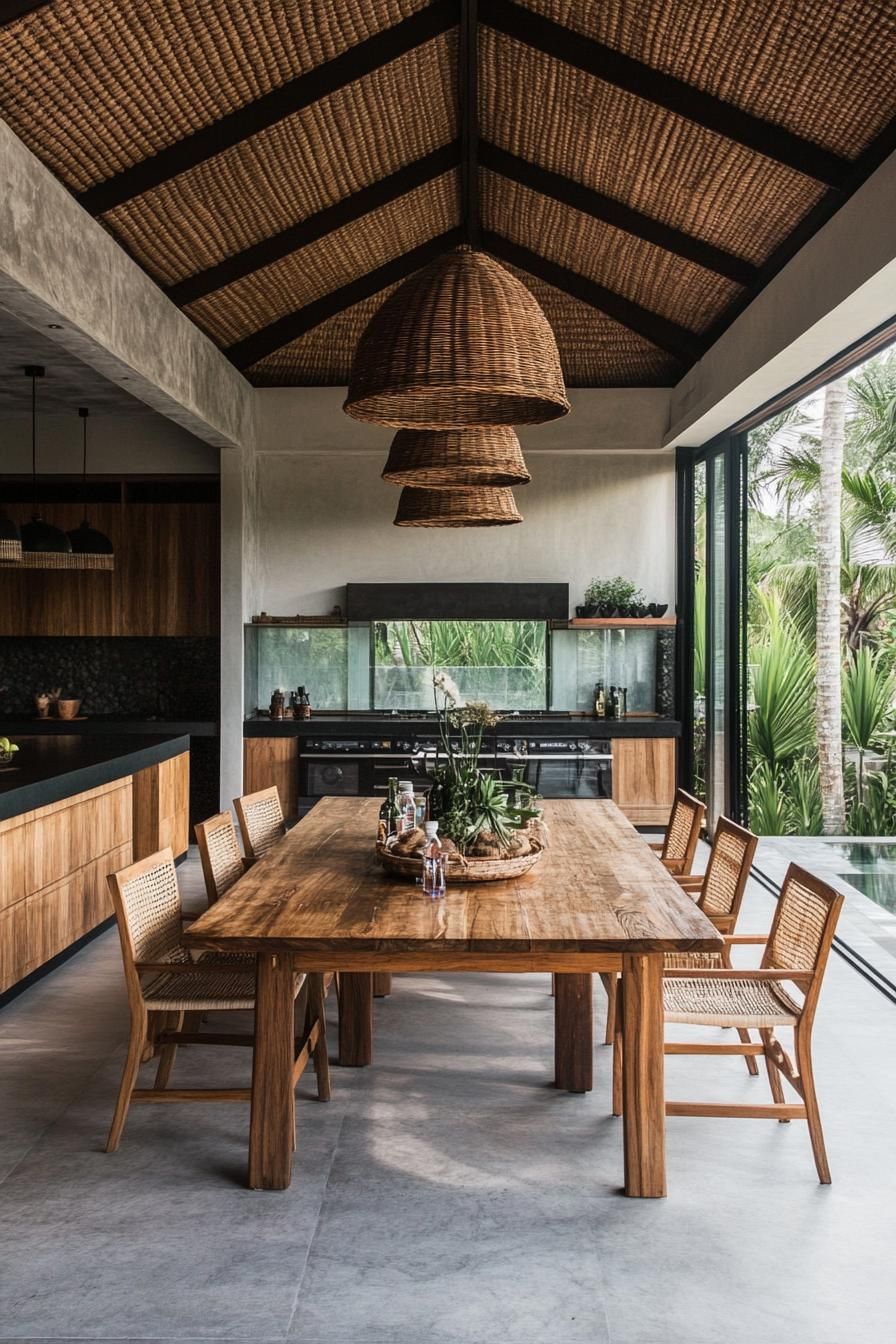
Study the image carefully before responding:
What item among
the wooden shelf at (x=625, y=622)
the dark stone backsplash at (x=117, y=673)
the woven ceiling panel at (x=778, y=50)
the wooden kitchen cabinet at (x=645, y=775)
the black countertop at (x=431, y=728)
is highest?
the woven ceiling panel at (x=778, y=50)

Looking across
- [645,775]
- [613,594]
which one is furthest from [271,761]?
[613,594]

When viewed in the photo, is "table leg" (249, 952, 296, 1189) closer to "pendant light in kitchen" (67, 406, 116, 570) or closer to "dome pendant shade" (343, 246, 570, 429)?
"dome pendant shade" (343, 246, 570, 429)

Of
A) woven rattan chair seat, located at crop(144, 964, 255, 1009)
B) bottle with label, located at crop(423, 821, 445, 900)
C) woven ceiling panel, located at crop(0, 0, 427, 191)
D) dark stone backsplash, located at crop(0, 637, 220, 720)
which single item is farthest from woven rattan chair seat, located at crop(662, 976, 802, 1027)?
dark stone backsplash, located at crop(0, 637, 220, 720)

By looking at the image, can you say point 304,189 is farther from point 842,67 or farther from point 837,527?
point 837,527

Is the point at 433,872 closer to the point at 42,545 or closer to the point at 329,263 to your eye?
the point at 42,545

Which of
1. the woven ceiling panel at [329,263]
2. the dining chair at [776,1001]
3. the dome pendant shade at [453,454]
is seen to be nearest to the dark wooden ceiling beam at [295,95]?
the woven ceiling panel at [329,263]

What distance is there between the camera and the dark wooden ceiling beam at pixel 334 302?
27.9 ft

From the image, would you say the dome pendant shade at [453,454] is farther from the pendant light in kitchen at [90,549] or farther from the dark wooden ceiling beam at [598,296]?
the dark wooden ceiling beam at [598,296]

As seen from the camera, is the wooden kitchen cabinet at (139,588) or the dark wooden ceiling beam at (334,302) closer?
the dark wooden ceiling beam at (334,302)

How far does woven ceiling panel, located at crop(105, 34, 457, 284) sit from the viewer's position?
19.5 feet

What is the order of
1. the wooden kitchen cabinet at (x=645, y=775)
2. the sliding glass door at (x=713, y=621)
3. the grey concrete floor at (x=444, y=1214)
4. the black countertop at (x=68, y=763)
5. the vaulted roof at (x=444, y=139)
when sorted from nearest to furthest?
the grey concrete floor at (x=444, y=1214) → the vaulted roof at (x=444, y=139) → the black countertop at (x=68, y=763) → the sliding glass door at (x=713, y=621) → the wooden kitchen cabinet at (x=645, y=775)

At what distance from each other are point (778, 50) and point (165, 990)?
417cm

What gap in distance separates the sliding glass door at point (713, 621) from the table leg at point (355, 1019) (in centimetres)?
459

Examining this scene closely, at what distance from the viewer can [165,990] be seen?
3703 mm
